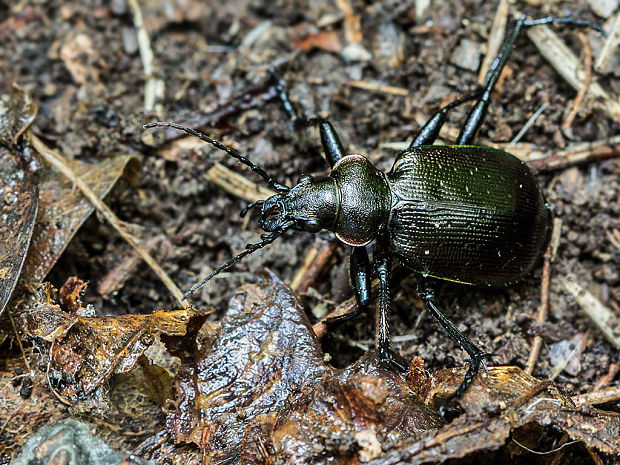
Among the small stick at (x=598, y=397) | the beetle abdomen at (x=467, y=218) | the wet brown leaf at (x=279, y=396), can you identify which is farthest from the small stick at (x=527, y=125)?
the wet brown leaf at (x=279, y=396)

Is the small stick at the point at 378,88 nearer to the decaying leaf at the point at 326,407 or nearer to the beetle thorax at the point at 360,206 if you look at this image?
the beetle thorax at the point at 360,206

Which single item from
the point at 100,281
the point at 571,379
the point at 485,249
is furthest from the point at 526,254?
the point at 100,281

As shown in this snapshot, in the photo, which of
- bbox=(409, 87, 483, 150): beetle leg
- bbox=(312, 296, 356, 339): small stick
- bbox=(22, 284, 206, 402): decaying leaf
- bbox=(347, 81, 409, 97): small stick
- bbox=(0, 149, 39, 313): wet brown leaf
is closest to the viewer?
bbox=(22, 284, 206, 402): decaying leaf

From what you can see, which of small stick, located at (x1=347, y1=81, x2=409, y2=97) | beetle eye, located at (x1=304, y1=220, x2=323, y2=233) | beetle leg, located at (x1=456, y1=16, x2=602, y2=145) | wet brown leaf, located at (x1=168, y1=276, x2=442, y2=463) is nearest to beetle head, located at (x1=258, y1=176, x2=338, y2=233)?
beetle eye, located at (x1=304, y1=220, x2=323, y2=233)

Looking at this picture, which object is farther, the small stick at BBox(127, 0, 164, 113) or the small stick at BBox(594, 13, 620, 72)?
the small stick at BBox(127, 0, 164, 113)

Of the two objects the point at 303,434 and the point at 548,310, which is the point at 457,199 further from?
the point at 303,434

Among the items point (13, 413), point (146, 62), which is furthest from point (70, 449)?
point (146, 62)

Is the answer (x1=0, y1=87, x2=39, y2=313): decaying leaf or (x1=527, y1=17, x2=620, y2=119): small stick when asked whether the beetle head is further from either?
(x1=527, y1=17, x2=620, y2=119): small stick
